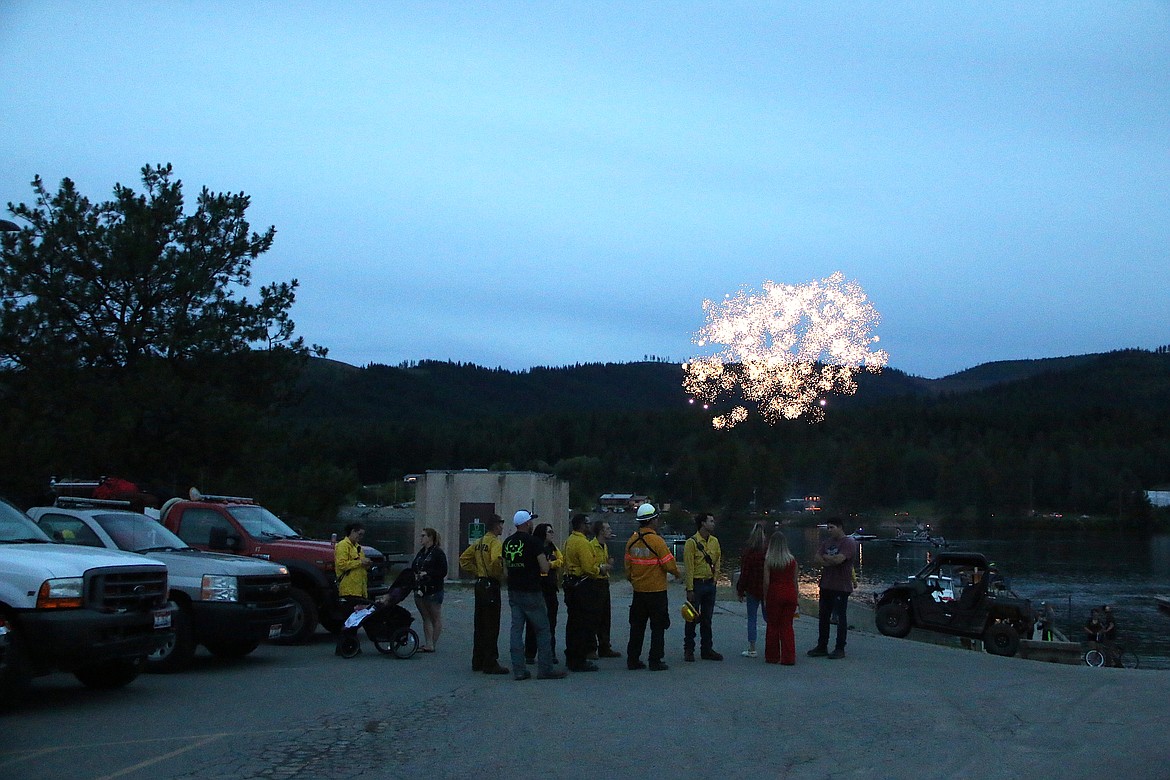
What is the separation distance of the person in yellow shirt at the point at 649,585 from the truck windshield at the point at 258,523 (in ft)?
19.3

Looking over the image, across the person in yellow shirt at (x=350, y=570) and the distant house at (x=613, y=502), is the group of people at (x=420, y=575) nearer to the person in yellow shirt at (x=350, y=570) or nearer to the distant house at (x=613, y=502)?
the person in yellow shirt at (x=350, y=570)

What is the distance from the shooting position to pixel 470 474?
2986cm

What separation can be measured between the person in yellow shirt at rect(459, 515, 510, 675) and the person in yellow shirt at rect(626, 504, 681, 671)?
150 centimetres

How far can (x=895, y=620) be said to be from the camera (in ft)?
74.8

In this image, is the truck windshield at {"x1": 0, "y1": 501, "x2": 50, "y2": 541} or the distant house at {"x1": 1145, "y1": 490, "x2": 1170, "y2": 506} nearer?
the truck windshield at {"x1": 0, "y1": 501, "x2": 50, "y2": 541}

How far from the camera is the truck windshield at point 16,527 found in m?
10.4

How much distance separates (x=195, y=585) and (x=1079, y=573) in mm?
68225

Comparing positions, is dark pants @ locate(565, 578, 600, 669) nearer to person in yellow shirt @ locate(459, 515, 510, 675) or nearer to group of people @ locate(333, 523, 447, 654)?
person in yellow shirt @ locate(459, 515, 510, 675)

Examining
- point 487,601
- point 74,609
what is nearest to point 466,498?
point 487,601

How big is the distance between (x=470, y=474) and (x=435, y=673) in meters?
17.7

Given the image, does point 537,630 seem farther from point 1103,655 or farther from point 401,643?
point 1103,655

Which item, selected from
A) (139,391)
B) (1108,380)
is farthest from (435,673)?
(1108,380)

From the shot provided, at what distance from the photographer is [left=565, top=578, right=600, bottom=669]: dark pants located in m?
12.5

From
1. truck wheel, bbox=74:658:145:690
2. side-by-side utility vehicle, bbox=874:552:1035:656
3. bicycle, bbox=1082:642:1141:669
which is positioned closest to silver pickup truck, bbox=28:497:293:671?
truck wheel, bbox=74:658:145:690
